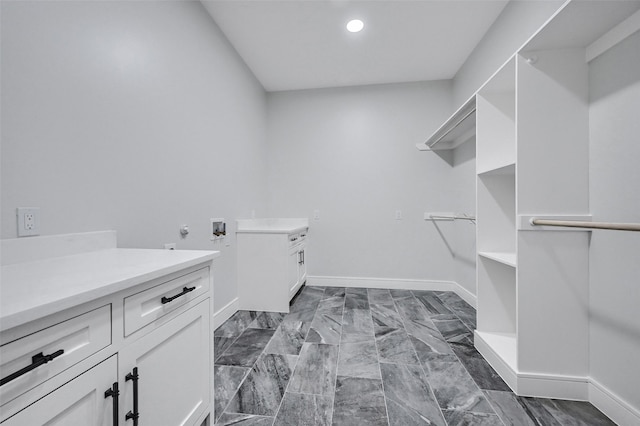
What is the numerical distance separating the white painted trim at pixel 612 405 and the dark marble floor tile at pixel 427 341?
65cm

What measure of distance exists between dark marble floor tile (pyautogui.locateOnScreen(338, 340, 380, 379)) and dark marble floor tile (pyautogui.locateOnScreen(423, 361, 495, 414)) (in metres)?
0.33

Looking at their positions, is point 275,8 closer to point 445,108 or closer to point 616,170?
point 445,108

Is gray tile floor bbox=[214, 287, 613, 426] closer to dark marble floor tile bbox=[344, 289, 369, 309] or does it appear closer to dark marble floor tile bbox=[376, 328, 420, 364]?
dark marble floor tile bbox=[376, 328, 420, 364]

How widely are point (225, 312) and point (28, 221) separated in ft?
5.45

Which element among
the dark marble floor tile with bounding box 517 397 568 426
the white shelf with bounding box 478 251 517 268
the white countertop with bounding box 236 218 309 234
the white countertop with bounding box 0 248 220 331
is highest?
the white countertop with bounding box 236 218 309 234

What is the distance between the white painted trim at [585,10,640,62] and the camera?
1129mm

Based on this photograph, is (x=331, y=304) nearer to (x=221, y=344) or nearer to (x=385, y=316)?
(x=385, y=316)

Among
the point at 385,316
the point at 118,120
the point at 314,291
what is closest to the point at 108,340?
the point at 118,120

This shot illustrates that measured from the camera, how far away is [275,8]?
2074 mm

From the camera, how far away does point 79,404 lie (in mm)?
622

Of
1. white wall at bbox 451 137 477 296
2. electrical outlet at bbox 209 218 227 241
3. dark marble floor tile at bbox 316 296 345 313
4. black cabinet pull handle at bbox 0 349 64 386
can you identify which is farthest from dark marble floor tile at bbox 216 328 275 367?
white wall at bbox 451 137 477 296

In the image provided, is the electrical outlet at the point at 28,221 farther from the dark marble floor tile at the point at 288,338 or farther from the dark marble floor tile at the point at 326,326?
the dark marble floor tile at the point at 326,326

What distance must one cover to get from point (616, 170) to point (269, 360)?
2.20 metres

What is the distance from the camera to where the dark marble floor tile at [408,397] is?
1236mm
